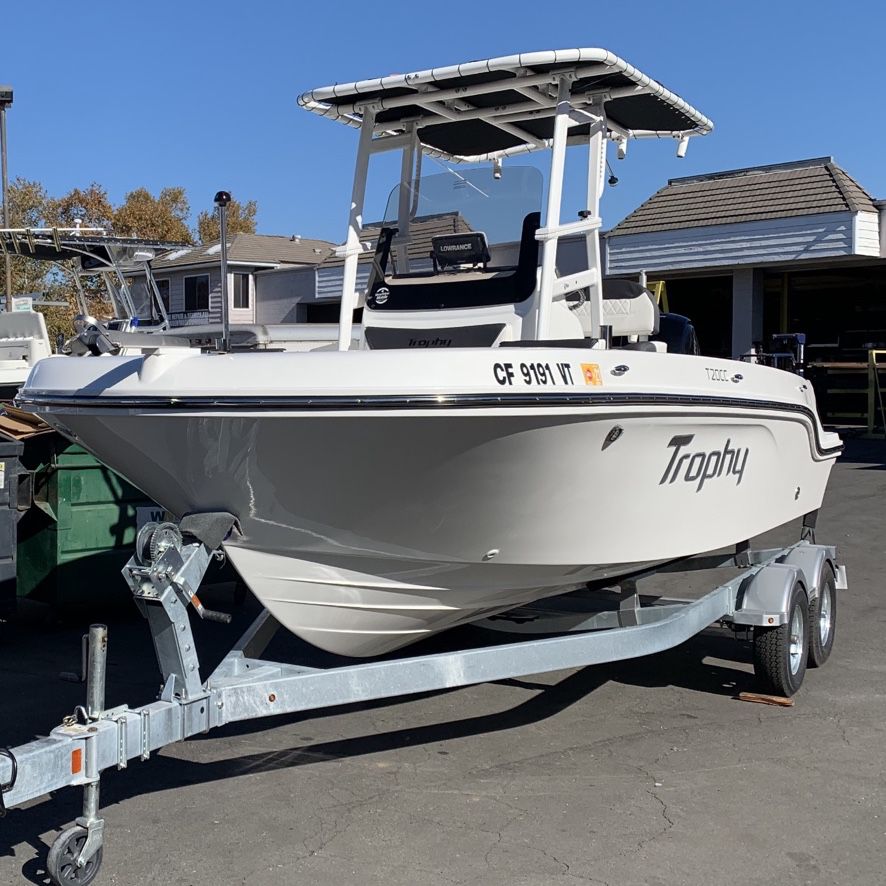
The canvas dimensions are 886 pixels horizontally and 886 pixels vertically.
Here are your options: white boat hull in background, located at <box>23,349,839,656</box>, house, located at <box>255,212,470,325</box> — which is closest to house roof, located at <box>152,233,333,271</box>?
house, located at <box>255,212,470,325</box>

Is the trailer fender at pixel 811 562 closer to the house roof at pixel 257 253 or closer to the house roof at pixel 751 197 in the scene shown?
the house roof at pixel 751 197

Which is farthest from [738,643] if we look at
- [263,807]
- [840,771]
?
[263,807]

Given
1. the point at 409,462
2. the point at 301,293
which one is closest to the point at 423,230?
the point at 409,462

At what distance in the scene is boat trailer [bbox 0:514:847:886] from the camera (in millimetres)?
3561

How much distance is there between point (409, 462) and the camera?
160 inches

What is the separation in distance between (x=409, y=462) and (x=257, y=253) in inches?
1305

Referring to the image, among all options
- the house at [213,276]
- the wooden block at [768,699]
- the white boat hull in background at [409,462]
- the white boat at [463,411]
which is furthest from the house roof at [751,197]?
the white boat hull in background at [409,462]

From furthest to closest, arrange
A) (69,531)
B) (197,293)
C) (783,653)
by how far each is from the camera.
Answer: (197,293) → (69,531) → (783,653)

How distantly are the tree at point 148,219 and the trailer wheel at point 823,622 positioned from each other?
42378 mm

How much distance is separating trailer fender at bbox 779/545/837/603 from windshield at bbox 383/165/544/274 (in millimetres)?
2360

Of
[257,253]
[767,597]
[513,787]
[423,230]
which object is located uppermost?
[257,253]

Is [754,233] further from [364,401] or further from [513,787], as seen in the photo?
[364,401]

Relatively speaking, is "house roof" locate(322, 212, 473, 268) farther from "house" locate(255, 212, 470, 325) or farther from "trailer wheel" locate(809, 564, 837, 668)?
"house" locate(255, 212, 470, 325)

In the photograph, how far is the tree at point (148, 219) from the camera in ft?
157
